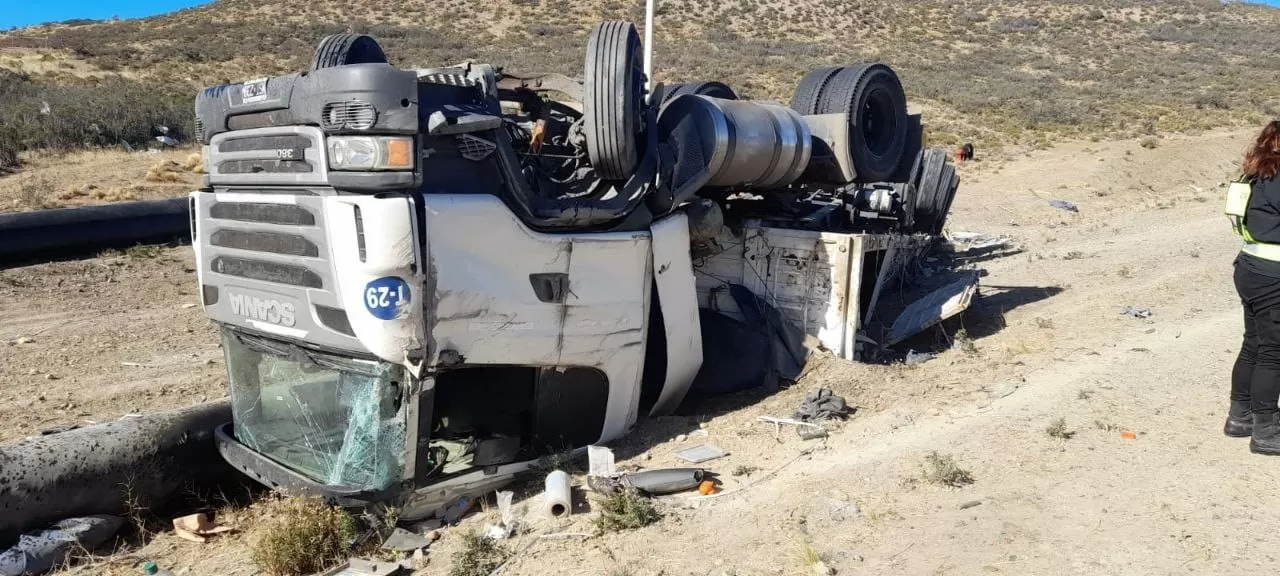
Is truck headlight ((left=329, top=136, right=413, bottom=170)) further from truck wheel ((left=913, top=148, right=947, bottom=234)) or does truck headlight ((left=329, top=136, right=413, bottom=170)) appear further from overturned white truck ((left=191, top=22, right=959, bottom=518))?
truck wheel ((left=913, top=148, right=947, bottom=234))

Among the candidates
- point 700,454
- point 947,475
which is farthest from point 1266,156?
point 700,454

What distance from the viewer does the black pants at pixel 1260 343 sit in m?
4.08

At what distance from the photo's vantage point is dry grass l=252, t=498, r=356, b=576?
374 centimetres

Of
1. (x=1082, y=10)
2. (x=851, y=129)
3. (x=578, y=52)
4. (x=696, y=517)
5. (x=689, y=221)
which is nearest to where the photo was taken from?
(x=696, y=517)

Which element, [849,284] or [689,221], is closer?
[689,221]

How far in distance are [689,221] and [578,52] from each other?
103 ft

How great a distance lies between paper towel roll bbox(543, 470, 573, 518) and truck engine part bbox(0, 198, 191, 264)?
662 cm

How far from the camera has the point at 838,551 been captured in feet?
11.2

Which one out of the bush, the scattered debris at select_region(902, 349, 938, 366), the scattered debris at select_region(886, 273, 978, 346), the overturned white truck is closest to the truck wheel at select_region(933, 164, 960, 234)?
the scattered debris at select_region(886, 273, 978, 346)

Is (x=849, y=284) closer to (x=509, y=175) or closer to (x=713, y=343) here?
(x=713, y=343)

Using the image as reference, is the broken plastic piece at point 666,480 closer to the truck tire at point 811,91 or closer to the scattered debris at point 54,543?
the scattered debris at point 54,543

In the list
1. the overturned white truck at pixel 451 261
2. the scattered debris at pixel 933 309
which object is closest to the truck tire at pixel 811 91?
the overturned white truck at pixel 451 261

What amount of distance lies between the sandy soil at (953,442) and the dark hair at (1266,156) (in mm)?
1217

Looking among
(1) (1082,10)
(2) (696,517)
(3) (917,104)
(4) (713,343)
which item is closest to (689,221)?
(4) (713,343)
